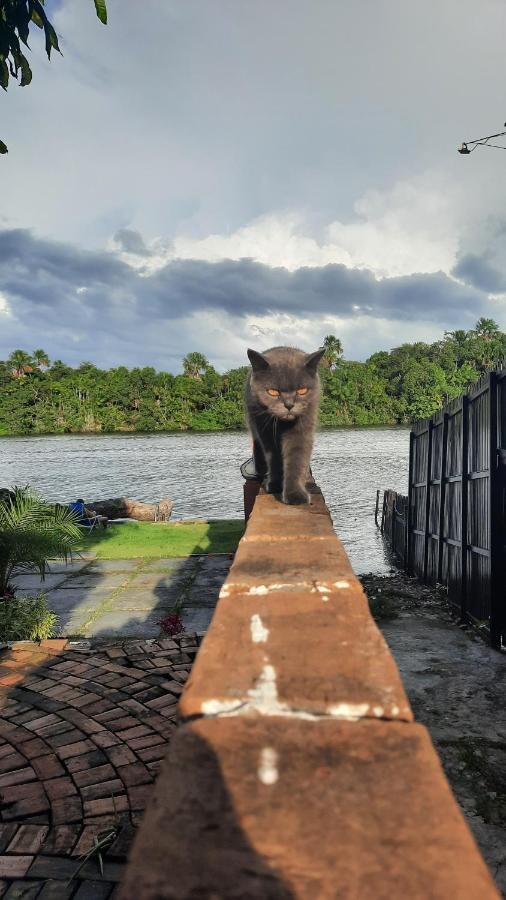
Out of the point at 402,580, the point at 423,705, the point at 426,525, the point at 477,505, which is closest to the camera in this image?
the point at 423,705

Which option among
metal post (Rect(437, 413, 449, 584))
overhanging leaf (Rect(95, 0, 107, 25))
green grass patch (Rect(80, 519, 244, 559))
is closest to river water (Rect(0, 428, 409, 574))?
green grass patch (Rect(80, 519, 244, 559))

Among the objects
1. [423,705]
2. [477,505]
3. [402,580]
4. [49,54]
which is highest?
[49,54]

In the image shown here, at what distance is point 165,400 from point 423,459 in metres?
60.7

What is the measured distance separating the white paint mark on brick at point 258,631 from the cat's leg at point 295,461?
2.12 meters

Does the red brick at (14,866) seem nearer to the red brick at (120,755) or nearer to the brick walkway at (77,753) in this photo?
the brick walkway at (77,753)

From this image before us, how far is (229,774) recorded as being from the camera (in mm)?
864

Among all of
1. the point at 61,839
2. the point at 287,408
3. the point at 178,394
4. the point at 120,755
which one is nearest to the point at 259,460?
the point at 287,408

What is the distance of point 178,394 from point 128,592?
6207 centimetres

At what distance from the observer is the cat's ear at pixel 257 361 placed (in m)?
3.53

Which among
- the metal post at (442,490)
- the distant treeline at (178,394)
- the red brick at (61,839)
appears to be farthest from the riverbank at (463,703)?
the distant treeline at (178,394)

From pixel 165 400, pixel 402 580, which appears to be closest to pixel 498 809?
pixel 402 580

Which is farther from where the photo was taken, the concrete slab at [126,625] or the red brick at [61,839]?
the concrete slab at [126,625]

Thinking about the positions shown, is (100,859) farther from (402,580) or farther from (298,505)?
(402,580)

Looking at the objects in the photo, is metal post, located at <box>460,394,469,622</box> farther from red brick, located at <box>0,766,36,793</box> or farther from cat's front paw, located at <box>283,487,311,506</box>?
red brick, located at <box>0,766,36,793</box>
